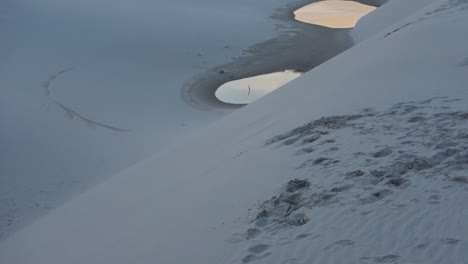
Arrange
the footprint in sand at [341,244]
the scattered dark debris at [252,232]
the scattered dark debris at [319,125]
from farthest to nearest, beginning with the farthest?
the scattered dark debris at [319,125], the scattered dark debris at [252,232], the footprint in sand at [341,244]

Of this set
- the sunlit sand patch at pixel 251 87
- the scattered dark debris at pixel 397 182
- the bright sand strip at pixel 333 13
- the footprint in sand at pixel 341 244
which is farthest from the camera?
the bright sand strip at pixel 333 13

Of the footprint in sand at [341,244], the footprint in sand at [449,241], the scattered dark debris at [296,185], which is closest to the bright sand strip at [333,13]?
the scattered dark debris at [296,185]

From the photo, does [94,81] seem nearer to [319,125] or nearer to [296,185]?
[319,125]

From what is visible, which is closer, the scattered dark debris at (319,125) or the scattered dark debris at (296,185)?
the scattered dark debris at (296,185)

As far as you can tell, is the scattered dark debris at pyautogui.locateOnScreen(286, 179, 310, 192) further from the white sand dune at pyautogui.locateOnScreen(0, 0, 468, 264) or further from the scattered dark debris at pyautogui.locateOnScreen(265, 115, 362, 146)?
the scattered dark debris at pyautogui.locateOnScreen(265, 115, 362, 146)

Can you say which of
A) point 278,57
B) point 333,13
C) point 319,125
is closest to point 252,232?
point 319,125

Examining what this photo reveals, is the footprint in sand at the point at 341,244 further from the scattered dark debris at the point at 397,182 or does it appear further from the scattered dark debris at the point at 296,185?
the scattered dark debris at the point at 296,185

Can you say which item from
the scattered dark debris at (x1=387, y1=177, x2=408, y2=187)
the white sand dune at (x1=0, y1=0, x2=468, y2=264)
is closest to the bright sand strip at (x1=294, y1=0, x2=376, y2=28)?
the white sand dune at (x1=0, y1=0, x2=468, y2=264)
